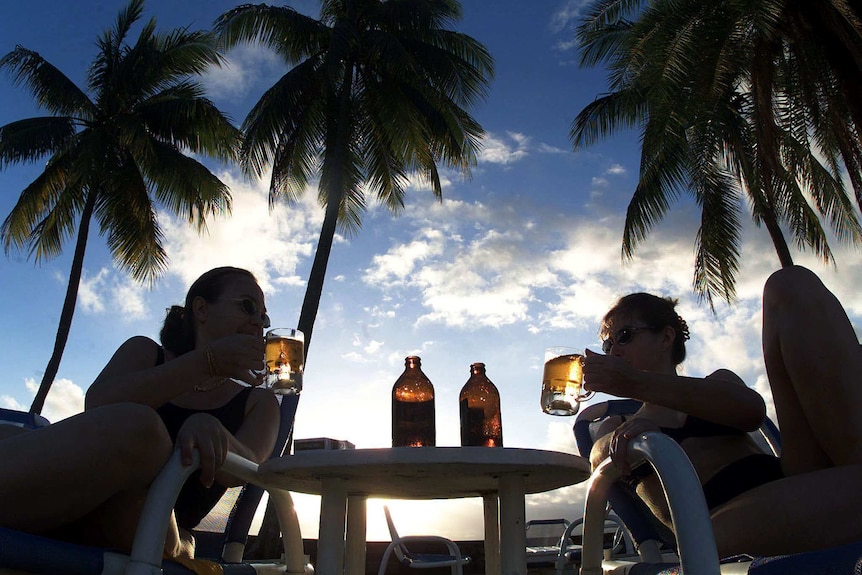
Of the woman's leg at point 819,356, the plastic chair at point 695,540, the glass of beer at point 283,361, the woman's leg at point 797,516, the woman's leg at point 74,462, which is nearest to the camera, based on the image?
the plastic chair at point 695,540

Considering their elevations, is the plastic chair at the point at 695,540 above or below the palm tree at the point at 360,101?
below

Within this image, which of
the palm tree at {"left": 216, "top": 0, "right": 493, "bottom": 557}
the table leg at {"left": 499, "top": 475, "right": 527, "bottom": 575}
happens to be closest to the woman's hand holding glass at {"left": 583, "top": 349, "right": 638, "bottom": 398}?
the table leg at {"left": 499, "top": 475, "right": 527, "bottom": 575}

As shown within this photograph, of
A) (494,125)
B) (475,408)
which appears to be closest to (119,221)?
(494,125)

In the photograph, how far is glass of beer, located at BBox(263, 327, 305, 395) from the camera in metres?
2.05

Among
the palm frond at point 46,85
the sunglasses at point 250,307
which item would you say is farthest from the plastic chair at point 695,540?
the palm frond at point 46,85

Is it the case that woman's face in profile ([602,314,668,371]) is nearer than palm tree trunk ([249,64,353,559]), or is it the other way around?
woman's face in profile ([602,314,668,371])

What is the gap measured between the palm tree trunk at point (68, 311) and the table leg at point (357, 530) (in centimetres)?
1280

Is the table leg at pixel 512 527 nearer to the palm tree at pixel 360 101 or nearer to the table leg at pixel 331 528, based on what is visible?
the table leg at pixel 331 528

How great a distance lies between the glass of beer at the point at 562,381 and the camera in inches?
82.2

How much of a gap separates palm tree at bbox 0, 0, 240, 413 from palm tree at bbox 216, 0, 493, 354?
2.99m

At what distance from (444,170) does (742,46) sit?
610cm

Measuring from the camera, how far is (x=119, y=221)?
1555 centimetres

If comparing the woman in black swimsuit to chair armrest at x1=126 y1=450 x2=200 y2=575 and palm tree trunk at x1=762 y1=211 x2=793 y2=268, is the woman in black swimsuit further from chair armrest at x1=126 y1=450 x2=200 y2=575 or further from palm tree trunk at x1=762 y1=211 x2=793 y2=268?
palm tree trunk at x1=762 y1=211 x2=793 y2=268

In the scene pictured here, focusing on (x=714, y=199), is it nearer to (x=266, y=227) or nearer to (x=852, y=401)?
(x=266, y=227)
